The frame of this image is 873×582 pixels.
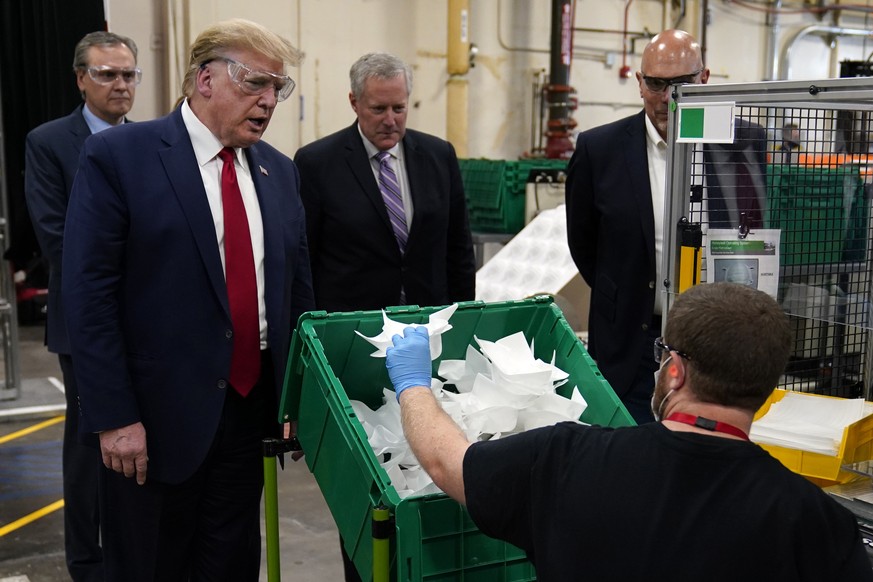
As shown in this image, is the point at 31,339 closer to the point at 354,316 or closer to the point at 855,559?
the point at 354,316

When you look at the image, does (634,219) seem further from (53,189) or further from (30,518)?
(30,518)

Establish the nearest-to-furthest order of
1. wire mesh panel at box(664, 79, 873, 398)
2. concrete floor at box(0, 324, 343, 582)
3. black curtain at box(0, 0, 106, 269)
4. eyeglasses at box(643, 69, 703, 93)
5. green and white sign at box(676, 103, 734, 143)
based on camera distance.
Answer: green and white sign at box(676, 103, 734, 143) < wire mesh panel at box(664, 79, 873, 398) < eyeglasses at box(643, 69, 703, 93) < concrete floor at box(0, 324, 343, 582) < black curtain at box(0, 0, 106, 269)

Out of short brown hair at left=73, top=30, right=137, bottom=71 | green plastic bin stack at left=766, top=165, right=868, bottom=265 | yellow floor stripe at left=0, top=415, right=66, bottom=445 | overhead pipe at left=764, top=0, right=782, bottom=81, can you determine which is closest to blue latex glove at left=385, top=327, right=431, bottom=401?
green plastic bin stack at left=766, top=165, right=868, bottom=265

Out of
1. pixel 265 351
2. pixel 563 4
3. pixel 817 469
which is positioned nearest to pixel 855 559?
pixel 817 469

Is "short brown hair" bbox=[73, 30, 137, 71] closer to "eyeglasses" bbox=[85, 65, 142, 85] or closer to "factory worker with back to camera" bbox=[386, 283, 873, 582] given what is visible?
"eyeglasses" bbox=[85, 65, 142, 85]

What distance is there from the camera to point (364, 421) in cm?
166

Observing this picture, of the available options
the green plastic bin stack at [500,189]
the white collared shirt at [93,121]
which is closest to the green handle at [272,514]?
the white collared shirt at [93,121]

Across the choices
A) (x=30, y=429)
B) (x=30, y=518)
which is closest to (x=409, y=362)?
(x=30, y=518)

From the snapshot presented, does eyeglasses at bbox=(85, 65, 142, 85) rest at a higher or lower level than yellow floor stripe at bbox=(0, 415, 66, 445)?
higher

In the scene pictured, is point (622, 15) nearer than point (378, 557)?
No

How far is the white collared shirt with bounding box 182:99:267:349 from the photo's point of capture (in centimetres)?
187

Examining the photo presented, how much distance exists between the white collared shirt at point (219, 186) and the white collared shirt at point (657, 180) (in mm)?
1082

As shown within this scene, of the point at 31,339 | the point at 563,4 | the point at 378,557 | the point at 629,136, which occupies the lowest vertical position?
the point at 31,339

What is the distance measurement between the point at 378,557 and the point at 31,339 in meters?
5.89
